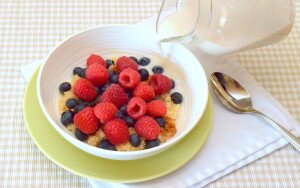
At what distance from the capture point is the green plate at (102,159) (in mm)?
723

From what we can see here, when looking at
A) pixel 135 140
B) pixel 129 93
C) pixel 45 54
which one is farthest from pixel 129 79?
pixel 45 54

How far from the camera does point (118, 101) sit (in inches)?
30.9

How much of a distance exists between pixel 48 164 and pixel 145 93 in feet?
0.69

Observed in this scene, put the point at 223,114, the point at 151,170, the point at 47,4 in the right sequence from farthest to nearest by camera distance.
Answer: the point at 47,4 < the point at 223,114 < the point at 151,170

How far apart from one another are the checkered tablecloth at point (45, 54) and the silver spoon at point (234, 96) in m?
0.04

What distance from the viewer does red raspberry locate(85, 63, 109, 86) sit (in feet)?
2.66

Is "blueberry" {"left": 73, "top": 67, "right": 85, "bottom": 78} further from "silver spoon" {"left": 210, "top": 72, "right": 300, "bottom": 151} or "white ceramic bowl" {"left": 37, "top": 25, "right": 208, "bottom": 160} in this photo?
"silver spoon" {"left": 210, "top": 72, "right": 300, "bottom": 151}

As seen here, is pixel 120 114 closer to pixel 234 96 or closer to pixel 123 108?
pixel 123 108

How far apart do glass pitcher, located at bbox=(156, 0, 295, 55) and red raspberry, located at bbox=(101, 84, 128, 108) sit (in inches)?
5.6

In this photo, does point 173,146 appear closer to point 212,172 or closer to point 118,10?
point 212,172

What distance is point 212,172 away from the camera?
2.55 feet

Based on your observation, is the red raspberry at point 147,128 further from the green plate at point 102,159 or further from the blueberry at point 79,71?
the blueberry at point 79,71

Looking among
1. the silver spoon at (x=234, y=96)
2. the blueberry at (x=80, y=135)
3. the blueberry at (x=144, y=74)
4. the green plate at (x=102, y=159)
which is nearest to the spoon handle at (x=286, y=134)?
the silver spoon at (x=234, y=96)

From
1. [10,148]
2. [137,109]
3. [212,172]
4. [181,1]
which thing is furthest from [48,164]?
[181,1]
